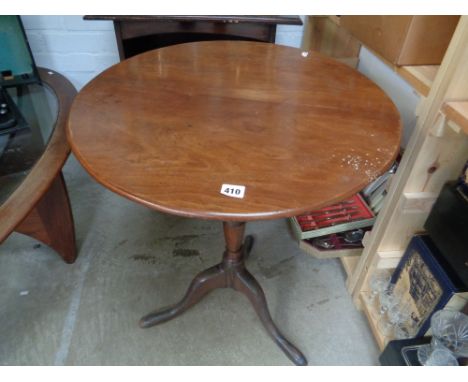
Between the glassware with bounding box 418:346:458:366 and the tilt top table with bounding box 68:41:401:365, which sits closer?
the tilt top table with bounding box 68:41:401:365

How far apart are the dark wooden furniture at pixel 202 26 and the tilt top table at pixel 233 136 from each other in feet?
0.86

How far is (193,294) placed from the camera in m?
1.10

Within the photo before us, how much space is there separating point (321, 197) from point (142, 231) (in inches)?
40.1

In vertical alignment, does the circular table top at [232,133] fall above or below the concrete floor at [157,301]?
above

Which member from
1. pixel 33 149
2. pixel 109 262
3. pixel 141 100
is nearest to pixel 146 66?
pixel 141 100

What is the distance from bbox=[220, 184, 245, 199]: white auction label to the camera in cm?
58

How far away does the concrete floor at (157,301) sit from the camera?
3.50 ft

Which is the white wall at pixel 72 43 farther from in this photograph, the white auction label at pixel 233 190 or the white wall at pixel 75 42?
the white auction label at pixel 233 190

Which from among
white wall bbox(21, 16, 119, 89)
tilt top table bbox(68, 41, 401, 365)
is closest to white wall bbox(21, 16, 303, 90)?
white wall bbox(21, 16, 119, 89)

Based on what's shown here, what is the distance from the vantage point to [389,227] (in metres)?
0.99

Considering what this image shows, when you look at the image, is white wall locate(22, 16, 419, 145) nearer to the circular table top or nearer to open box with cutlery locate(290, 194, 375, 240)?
the circular table top

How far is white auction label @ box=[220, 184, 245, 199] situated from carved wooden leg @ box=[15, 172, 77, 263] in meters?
0.73

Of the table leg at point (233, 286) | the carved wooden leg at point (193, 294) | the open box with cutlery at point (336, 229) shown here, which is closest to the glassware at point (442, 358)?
the table leg at point (233, 286)

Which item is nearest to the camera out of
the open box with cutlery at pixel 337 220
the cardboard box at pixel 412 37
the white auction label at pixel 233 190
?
the white auction label at pixel 233 190
